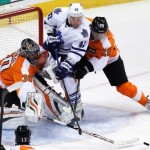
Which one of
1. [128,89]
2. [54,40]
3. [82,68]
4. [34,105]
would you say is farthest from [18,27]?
[34,105]

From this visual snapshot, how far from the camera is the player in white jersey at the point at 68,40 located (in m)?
3.66

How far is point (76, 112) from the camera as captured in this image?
387 centimetres

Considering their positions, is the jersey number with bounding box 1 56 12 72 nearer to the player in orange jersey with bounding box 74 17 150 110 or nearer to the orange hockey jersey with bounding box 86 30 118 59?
the player in orange jersey with bounding box 74 17 150 110

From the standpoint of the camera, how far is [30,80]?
3.46 meters

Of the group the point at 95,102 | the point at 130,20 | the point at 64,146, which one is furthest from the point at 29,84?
the point at 130,20

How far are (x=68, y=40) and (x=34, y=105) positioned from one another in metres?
0.82

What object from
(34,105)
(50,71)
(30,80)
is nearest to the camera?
(34,105)

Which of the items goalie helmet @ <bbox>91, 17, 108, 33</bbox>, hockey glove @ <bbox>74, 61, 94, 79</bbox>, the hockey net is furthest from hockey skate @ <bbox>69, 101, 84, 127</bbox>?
the hockey net

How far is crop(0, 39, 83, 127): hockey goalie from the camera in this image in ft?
11.3

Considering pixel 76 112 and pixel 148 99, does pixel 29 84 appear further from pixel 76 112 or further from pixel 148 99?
pixel 148 99

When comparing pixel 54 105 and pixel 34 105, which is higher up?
Answer: pixel 34 105

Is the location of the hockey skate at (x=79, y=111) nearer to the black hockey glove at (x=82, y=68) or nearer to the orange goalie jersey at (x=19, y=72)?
the black hockey glove at (x=82, y=68)

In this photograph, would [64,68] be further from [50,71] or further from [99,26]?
[99,26]

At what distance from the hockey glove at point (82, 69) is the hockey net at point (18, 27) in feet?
2.51
